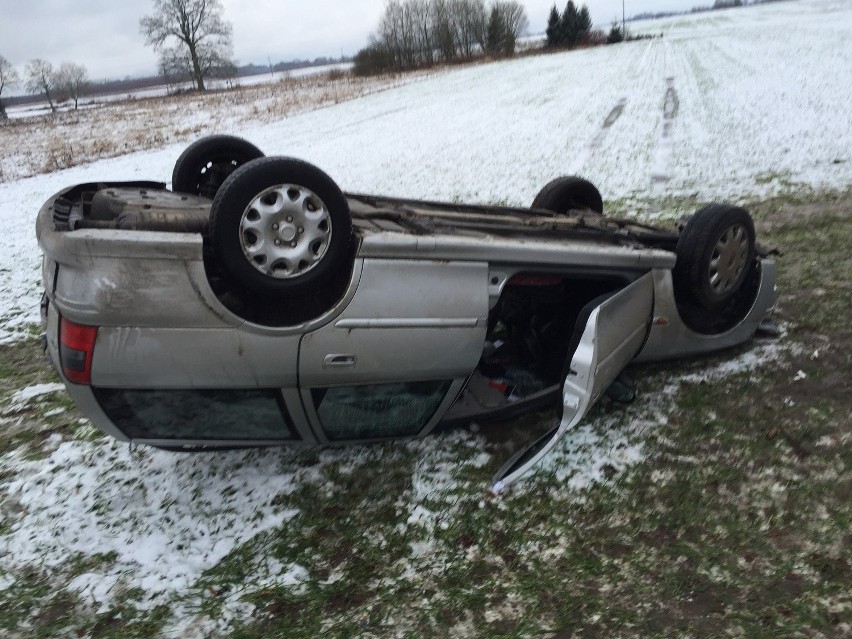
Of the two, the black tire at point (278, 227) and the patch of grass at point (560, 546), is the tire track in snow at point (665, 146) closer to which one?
the patch of grass at point (560, 546)

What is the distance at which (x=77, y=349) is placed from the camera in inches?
97.0

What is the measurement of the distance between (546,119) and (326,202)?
45.8 feet

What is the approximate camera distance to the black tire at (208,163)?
4148mm

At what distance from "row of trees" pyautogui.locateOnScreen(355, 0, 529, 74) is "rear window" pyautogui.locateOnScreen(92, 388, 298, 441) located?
1890 inches

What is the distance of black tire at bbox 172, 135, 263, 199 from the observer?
4.15 metres

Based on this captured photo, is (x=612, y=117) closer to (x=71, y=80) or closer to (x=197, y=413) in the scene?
(x=197, y=413)

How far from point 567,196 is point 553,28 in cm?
5495

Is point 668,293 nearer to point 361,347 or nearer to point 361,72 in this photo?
point 361,347

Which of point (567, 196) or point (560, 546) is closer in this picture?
point (560, 546)

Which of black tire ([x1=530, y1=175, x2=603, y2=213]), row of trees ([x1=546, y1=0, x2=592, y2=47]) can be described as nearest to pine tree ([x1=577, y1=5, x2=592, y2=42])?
row of trees ([x1=546, y1=0, x2=592, y2=47])

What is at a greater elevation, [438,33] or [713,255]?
[438,33]

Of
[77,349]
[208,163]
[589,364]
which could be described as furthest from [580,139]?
[77,349]

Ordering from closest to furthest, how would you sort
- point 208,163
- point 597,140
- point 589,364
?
point 589,364
point 208,163
point 597,140

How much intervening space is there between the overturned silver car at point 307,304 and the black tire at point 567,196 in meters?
1.61
